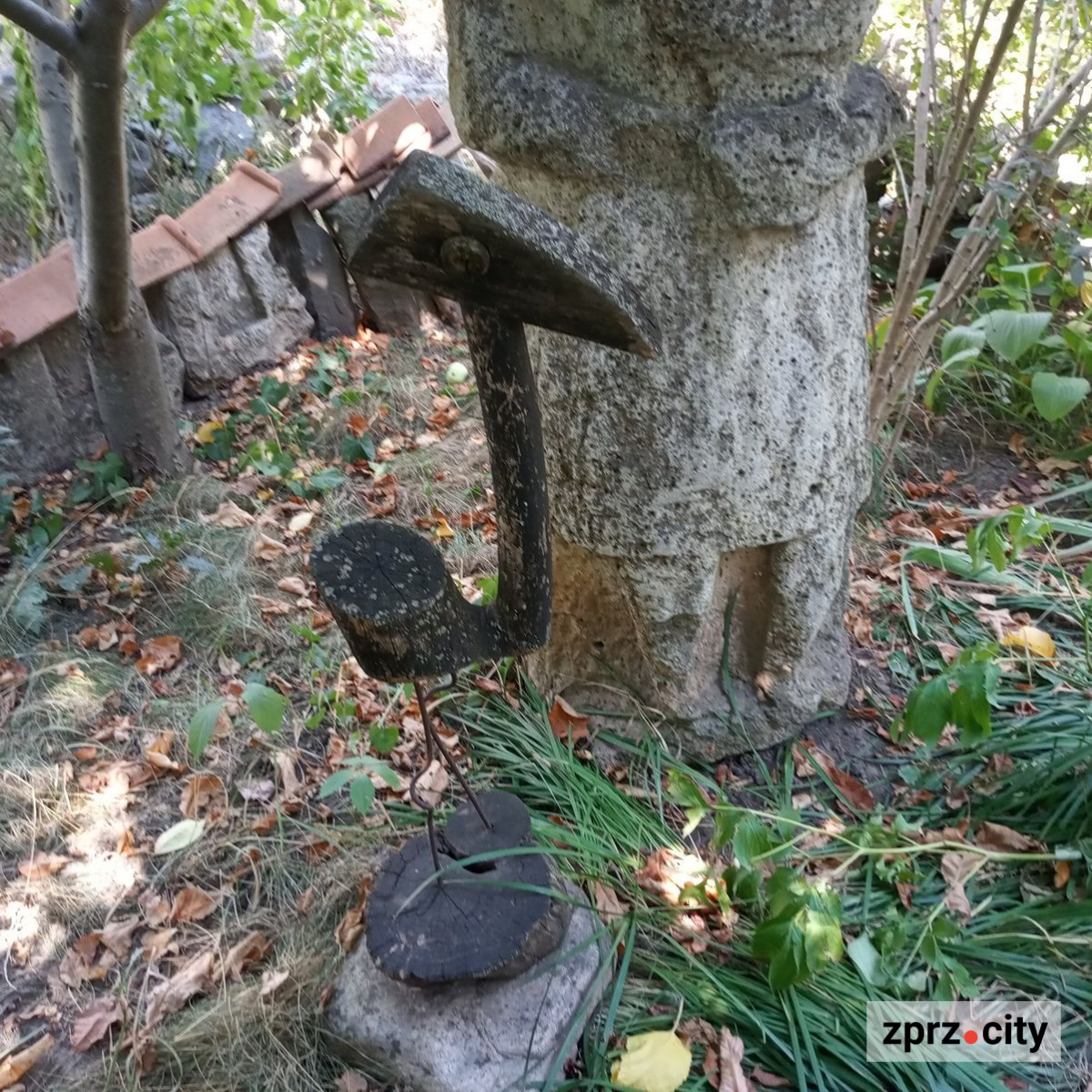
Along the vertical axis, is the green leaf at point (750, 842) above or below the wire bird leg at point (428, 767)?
below

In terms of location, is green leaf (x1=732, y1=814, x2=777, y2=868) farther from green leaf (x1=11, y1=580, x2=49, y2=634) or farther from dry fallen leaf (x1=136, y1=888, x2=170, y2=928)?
green leaf (x1=11, y1=580, x2=49, y2=634)

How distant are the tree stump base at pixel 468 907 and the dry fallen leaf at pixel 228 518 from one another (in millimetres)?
1757

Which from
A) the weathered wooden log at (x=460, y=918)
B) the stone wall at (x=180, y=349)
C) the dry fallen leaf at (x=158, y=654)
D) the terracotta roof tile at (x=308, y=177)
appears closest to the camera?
the weathered wooden log at (x=460, y=918)

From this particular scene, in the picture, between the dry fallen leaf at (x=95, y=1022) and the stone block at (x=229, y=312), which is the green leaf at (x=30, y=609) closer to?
the dry fallen leaf at (x=95, y=1022)

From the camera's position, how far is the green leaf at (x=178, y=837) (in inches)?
83.4

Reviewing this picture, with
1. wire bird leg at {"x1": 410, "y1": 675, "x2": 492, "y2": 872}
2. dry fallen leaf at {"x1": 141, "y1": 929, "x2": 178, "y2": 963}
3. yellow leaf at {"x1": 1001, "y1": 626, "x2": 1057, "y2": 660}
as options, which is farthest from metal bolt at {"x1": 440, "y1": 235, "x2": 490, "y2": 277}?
yellow leaf at {"x1": 1001, "y1": 626, "x2": 1057, "y2": 660}

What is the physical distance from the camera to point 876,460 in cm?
318

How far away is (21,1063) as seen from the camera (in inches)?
69.7

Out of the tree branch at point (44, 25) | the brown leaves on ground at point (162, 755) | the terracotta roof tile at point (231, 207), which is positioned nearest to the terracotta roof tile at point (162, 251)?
the terracotta roof tile at point (231, 207)

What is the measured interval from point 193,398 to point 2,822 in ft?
7.51

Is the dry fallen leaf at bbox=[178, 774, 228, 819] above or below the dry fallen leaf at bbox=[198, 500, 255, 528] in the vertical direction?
below

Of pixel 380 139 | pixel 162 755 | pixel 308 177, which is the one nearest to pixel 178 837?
pixel 162 755

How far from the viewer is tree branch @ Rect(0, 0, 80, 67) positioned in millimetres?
2309

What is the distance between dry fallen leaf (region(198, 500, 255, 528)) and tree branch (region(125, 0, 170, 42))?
4.78 ft
